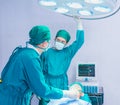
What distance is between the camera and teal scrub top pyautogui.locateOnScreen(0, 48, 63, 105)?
1.63 m

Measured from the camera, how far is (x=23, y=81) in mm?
1687

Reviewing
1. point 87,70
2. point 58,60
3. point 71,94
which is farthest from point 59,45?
point 71,94

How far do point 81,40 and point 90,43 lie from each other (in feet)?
1.18

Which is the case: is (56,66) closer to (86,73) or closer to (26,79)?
(86,73)

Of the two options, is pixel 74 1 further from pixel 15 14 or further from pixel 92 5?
pixel 15 14

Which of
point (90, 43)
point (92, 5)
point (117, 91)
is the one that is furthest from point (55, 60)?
point (92, 5)

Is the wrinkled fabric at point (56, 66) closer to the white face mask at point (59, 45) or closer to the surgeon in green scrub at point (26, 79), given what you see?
the white face mask at point (59, 45)

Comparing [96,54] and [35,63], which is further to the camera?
[96,54]

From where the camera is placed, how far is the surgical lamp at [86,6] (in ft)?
5.06

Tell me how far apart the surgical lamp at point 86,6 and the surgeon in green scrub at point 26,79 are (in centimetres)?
22

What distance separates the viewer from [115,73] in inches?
123

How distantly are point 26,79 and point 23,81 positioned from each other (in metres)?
0.03

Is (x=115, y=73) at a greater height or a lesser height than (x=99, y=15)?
lesser

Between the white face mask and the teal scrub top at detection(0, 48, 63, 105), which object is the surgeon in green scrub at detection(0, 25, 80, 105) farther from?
the white face mask
